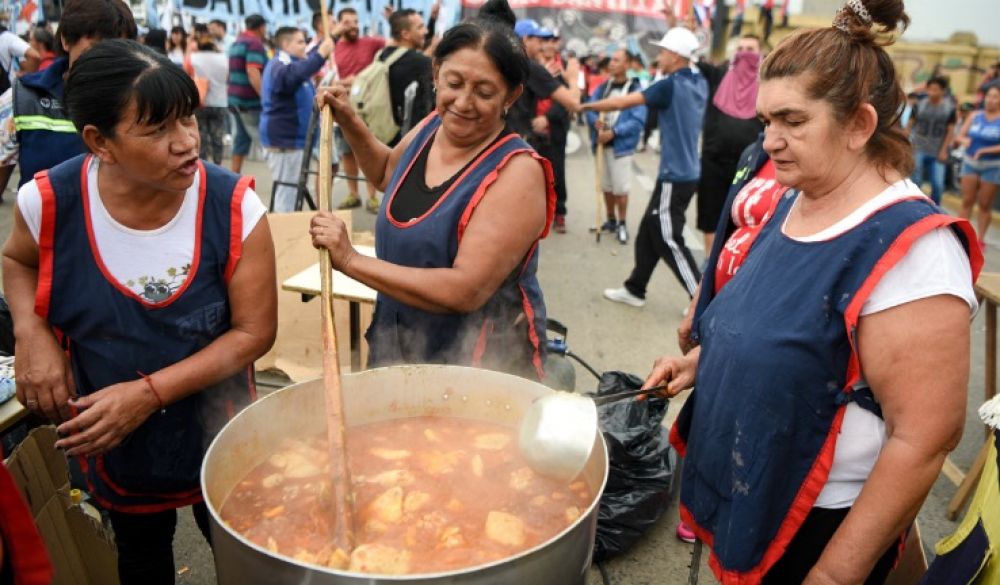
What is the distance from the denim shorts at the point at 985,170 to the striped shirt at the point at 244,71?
857 centimetres

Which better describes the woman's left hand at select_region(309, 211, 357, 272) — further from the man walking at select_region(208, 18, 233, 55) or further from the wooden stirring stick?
the man walking at select_region(208, 18, 233, 55)

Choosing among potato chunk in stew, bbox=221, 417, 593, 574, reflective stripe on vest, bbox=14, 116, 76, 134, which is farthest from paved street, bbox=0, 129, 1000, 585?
reflective stripe on vest, bbox=14, 116, 76, 134

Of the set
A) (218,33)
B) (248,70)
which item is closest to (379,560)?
(248,70)

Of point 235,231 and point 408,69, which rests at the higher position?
point 235,231

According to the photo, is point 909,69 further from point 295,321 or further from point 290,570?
point 290,570

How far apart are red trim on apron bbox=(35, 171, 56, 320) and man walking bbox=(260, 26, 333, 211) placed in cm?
466

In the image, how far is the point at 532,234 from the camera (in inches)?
79.3

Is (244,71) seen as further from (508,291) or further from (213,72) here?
(508,291)

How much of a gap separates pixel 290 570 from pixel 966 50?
2655 cm

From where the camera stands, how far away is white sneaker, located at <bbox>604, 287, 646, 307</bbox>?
5844 mm

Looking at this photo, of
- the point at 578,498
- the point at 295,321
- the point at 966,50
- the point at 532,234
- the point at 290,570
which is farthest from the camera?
the point at 966,50

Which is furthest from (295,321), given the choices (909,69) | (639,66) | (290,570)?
(909,69)

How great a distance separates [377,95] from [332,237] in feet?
16.9

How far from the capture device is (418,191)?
6.82ft
